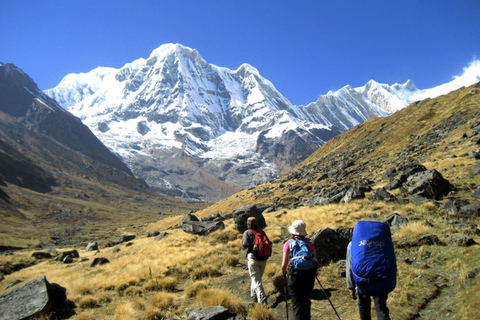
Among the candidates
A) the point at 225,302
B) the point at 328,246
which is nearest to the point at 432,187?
the point at 328,246

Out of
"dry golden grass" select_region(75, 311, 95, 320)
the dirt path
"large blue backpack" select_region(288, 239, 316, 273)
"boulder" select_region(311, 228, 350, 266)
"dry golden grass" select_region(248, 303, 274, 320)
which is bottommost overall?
"dry golden grass" select_region(75, 311, 95, 320)

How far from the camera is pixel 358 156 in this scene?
2056 inches

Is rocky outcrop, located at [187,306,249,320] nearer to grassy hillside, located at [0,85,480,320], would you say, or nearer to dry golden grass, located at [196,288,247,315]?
dry golden grass, located at [196,288,247,315]

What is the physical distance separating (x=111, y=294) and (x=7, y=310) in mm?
3685

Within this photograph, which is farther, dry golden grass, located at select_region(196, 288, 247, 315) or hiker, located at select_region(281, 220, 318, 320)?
dry golden grass, located at select_region(196, 288, 247, 315)

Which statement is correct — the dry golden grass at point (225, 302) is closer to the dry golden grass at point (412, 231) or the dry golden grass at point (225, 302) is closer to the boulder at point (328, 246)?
the boulder at point (328, 246)

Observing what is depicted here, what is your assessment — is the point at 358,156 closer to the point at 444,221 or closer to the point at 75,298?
the point at 444,221

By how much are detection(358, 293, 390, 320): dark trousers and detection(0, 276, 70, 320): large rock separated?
907 cm

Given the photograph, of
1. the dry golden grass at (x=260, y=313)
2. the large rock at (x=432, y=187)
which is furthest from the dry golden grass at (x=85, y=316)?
the large rock at (x=432, y=187)

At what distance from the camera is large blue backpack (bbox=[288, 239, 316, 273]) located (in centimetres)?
662

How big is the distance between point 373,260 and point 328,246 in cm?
641

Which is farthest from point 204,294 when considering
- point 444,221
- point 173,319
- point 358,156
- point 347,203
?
point 358,156

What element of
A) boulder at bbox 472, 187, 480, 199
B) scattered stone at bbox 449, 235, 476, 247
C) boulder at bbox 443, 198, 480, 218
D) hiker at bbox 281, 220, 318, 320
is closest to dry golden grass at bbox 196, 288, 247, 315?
hiker at bbox 281, 220, 318, 320

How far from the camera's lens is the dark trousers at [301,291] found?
6.66m
